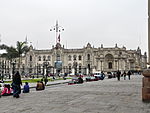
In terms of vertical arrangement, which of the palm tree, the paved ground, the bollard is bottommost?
the paved ground

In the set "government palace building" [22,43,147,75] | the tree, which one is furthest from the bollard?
"government palace building" [22,43,147,75]

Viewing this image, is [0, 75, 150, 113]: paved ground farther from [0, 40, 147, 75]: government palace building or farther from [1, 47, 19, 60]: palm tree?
[0, 40, 147, 75]: government palace building

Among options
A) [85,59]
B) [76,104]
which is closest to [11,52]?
[76,104]

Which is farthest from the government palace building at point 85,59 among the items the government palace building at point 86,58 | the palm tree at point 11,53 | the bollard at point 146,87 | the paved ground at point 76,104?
the bollard at point 146,87

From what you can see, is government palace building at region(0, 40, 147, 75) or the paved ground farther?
government palace building at region(0, 40, 147, 75)

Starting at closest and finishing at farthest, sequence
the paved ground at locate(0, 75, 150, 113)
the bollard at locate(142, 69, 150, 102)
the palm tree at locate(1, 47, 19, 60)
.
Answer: the paved ground at locate(0, 75, 150, 113) → the bollard at locate(142, 69, 150, 102) → the palm tree at locate(1, 47, 19, 60)

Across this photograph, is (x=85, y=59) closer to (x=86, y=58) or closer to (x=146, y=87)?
(x=86, y=58)

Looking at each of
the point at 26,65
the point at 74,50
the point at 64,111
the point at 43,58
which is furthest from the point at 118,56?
the point at 64,111

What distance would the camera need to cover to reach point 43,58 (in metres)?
94.3

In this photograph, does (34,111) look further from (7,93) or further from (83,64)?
(83,64)

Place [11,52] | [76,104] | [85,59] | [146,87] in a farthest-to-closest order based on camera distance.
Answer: [85,59]
[11,52]
[146,87]
[76,104]

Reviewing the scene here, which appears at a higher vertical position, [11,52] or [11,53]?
[11,52]

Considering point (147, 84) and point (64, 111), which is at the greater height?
point (147, 84)

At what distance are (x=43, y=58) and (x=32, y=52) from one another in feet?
15.7
